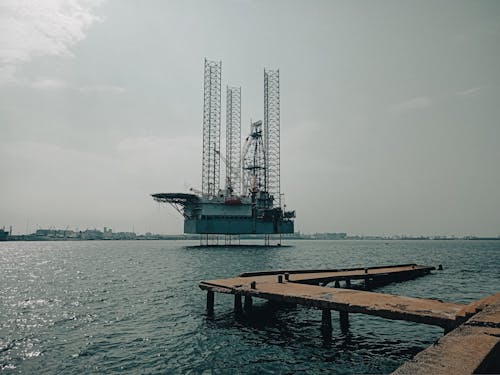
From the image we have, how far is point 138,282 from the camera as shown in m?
35.5

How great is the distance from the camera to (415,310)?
13.7m

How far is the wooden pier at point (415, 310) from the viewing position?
22.0 feet

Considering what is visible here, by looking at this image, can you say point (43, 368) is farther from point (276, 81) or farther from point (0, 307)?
point (276, 81)

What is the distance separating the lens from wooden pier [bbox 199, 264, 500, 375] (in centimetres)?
672

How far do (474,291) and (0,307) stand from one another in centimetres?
3641

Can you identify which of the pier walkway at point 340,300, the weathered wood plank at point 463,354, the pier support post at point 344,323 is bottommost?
the pier support post at point 344,323

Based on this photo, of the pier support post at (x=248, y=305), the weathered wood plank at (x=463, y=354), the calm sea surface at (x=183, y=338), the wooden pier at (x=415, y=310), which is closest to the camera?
the weathered wood plank at (x=463, y=354)

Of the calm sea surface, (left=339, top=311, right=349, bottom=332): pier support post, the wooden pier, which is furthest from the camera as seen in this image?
(left=339, top=311, right=349, bottom=332): pier support post

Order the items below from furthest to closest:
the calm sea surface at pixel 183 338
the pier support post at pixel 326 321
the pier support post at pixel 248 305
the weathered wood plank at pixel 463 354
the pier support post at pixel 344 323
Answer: the pier support post at pixel 248 305 < the pier support post at pixel 344 323 < the pier support post at pixel 326 321 < the calm sea surface at pixel 183 338 < the weathered wood plank at pixel 463 354

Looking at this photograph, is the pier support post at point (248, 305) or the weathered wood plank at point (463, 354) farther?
the pier support post at point (248, 305)

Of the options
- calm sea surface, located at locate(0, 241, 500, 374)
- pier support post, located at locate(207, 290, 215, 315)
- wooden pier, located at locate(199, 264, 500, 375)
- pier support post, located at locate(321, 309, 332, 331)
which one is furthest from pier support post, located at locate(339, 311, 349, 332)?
pier support post, located at locate(207, 290, 215, 315)

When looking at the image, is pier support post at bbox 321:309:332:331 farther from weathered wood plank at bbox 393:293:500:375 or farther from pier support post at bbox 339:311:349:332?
weathered wood plank at bbox 393:293:500:375

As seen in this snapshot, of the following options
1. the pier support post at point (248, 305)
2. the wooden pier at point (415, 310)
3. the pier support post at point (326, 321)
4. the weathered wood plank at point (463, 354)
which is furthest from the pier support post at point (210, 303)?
the weathered wood plank at point (463, 354)

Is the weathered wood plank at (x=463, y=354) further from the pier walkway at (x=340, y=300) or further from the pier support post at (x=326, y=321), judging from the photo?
the pier support post at (x=326, y=321)
